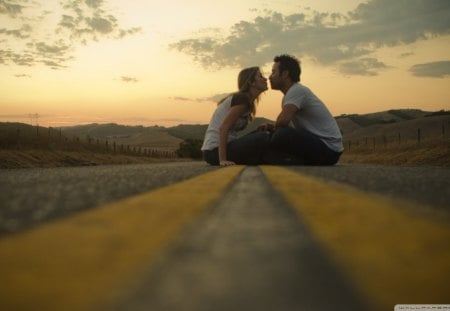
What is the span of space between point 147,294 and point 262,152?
8.04 m

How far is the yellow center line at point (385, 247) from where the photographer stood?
0.85m

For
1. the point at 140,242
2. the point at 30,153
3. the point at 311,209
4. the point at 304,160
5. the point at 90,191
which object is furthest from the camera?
the point at 30,153

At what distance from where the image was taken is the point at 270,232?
4.84 feet

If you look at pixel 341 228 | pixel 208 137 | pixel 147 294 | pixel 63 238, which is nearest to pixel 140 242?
pixel 63 238

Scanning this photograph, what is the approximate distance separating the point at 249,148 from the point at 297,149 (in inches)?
38.5

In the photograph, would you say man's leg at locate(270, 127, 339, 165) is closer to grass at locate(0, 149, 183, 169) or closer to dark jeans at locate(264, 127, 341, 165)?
dark jeans at locate(264, 127, 341, 165)

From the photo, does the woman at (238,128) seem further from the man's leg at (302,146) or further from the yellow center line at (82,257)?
the yellow center line at (82,257)

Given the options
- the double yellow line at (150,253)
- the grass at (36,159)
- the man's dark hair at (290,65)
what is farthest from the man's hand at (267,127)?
the grass at (36,159)

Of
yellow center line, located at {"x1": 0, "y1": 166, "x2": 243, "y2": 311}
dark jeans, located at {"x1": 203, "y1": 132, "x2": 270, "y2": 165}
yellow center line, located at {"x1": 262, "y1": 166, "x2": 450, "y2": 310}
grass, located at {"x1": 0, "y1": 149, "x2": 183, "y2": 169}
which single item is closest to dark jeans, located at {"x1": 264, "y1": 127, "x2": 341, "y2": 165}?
dark jeans, located at {"x1": 203, "y1": 132, "x2": 270, "y2": 165}

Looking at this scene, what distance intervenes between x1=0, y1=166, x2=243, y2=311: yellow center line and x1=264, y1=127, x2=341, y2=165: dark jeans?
20.1 feet

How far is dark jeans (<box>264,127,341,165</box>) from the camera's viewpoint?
26.7ft

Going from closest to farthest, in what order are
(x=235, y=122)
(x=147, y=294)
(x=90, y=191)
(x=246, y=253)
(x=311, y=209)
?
1. (x=147, y=294)
2. (x=246, y=253)
3. (x=311, y=209)
4. (x=90, y=191)
5. (x=235, y=122)

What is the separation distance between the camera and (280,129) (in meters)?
8.16

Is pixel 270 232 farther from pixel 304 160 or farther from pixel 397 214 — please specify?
pixel 304 160
